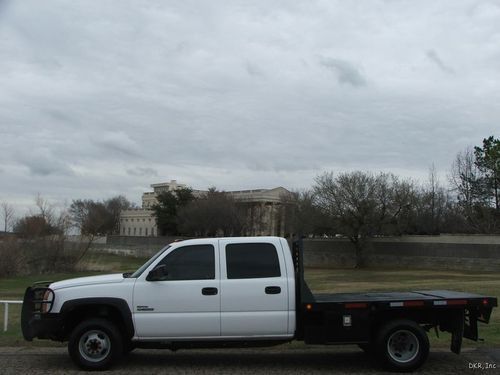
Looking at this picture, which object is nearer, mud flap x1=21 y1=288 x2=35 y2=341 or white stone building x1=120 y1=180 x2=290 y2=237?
mud flap x1=21 y1=288 x2=35 y2=341

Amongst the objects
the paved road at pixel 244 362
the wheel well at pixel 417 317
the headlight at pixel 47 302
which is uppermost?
the headlight at pixel 47 302

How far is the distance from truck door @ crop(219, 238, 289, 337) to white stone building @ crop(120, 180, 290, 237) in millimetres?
84116

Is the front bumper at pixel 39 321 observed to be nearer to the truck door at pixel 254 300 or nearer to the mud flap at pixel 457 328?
the truck door at pixel 254 300

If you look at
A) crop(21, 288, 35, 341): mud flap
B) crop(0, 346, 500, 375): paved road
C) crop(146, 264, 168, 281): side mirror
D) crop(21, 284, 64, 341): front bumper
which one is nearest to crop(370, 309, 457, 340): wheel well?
crop(0, 346, 500, 375): paved road

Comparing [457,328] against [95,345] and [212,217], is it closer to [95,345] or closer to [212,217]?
[95,345]

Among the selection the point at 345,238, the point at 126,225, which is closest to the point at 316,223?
the point at 345,238

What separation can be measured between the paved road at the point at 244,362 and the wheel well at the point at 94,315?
583 mm

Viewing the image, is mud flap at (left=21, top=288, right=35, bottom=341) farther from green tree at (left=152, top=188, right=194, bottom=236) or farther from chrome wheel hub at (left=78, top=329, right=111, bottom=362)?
green tree at (left=152, top=188, right=194, bottom=236)

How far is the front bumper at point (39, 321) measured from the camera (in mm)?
8578

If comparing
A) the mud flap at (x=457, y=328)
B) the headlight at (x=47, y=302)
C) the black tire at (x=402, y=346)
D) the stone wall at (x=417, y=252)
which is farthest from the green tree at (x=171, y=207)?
the black tire at (x=402, y=346)

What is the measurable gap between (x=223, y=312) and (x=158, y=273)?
3.60ft

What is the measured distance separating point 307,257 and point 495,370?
202 ft

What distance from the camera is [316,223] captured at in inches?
2488

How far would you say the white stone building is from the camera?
104062 mm
